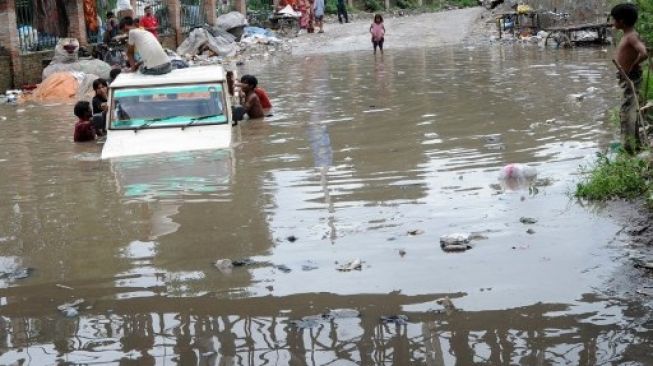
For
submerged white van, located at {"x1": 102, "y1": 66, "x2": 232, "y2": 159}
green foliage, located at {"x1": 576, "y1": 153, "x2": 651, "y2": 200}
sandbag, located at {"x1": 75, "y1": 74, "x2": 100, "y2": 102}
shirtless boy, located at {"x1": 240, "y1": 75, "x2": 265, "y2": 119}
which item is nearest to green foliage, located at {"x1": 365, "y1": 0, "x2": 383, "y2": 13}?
sandbag, located at {"x1": 75, "y1": 74, "x2": 100, "y2": 102}

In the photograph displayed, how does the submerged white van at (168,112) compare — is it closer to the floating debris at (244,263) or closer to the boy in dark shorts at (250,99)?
the boy in dark shorts at (250,99)

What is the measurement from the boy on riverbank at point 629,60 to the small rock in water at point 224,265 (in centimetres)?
374

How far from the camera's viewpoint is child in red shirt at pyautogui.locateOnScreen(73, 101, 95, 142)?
470 inches

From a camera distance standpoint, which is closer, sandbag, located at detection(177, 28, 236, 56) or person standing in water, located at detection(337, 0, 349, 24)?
sandbag, located at detection(177, 28, 236, 56)

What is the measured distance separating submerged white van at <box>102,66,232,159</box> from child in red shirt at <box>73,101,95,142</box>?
2009mm

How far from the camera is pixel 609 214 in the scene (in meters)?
6.61

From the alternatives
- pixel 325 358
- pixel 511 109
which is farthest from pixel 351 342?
pixel 511 109

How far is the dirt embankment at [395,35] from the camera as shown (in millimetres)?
29844

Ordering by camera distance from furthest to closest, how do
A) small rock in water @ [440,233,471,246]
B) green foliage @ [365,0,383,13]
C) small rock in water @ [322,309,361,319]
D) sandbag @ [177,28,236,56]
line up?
green foliage @ [365,0,383,13], sandbag @ [177,28,236,56], small rock in water @ [440,233,471,246], small rock in water @ [322,309,361,319]

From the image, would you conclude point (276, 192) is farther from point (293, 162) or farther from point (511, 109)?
point (511, 109)

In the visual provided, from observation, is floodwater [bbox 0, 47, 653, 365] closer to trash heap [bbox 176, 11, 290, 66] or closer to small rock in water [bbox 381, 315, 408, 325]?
small rock in water [bbox 381, 315, 408, 325]

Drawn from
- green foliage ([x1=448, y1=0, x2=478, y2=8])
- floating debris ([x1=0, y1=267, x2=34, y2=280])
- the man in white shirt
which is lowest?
floating debris ([x1=0, y1=267, x2=34, y2=280])

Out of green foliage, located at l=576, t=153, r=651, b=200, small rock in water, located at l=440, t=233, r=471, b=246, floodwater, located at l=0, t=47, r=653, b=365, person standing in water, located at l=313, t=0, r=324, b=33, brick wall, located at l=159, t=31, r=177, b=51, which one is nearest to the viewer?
floodwater, located at l=0, t=47, r=653, b=365

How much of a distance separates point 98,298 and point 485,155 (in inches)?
200
